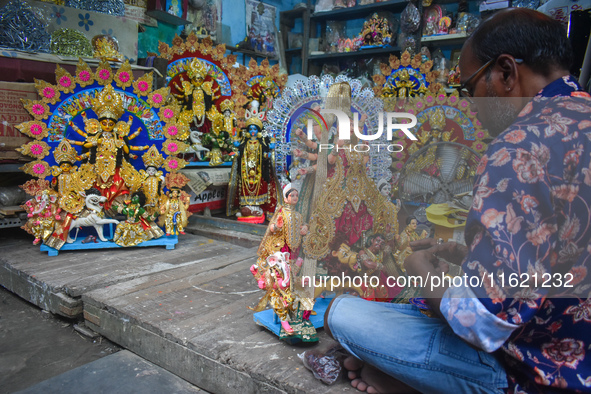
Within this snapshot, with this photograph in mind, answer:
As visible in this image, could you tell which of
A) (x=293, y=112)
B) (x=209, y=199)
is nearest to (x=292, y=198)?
(x=293, y=112)

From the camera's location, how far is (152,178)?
150 inches

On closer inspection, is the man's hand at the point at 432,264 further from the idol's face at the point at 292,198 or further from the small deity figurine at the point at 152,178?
the small deity figurine at the point at 152,178

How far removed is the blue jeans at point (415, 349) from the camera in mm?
1334

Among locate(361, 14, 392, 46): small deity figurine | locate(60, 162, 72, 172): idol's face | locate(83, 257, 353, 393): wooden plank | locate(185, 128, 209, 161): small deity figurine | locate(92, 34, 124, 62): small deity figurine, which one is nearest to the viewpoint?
locate(83, 257, 353, 393): wooden plank

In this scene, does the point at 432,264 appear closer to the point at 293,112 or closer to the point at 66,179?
the point at 293,112

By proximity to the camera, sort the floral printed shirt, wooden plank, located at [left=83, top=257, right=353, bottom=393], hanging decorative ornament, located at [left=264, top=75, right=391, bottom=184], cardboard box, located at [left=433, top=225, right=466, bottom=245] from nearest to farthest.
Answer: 1. the floral printed shirt
2. wooden plank, located at [left=83, top=257, right=353, bottom=393]
3. hanging decorative ornament, located at [left=264, top=75, right=391, bottom=184]
4. cardboard box, located at [left=433, top=225, right=466, bottom=245]

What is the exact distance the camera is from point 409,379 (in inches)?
56.9

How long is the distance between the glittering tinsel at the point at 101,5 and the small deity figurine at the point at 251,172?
2.03m

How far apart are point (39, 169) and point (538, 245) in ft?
11.9

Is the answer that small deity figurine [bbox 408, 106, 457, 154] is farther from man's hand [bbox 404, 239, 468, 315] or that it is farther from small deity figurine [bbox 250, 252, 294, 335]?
man's hand [bbox 404, 239, 468, 315]

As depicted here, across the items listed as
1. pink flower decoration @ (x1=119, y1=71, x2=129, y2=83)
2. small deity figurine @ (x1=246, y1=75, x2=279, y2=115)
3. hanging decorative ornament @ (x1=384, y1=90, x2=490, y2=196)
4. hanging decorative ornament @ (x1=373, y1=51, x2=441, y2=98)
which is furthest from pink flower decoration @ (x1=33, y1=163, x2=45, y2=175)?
hanging decorative ornament @ (x1=373, y1=51, x2=441, y2=98)

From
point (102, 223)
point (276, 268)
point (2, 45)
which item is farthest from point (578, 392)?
point (2, 45)

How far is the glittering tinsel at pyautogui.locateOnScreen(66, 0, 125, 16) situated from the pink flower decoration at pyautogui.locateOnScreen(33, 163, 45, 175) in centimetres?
243

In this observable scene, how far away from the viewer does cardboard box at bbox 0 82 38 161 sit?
3596mm
